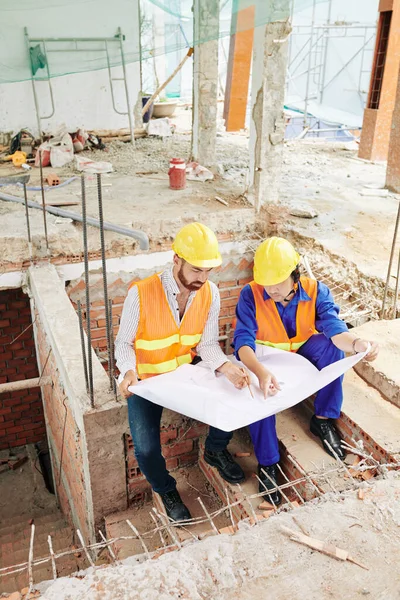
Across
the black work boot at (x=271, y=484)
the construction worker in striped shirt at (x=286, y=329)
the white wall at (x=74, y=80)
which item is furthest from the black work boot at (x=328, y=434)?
the white wall at (x=74, y=80)

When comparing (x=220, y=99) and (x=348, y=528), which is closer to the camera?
(x=348, y=528)

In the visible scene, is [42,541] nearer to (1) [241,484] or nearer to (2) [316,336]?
(1) [241,484]

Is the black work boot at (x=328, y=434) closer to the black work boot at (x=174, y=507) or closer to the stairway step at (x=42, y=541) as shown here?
the black work boot at (x=174, y=507)

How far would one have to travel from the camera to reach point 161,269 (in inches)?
230

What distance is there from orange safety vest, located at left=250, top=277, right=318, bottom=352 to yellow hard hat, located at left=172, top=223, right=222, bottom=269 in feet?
1.43

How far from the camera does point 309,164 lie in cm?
991

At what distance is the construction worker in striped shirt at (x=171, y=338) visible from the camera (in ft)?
9.36

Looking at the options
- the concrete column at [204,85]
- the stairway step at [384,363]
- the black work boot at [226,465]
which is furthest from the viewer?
Answer: the concrete column at [204,85]

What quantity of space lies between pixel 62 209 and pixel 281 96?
9.34ft

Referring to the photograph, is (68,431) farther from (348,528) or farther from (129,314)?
(348,528)

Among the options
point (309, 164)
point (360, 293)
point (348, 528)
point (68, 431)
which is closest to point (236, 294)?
point (360, 293)

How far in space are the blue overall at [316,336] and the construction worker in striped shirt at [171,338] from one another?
18 cm

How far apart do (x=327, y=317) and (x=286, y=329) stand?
0.27 metres

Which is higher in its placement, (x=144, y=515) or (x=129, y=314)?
(x=129, y=314)
